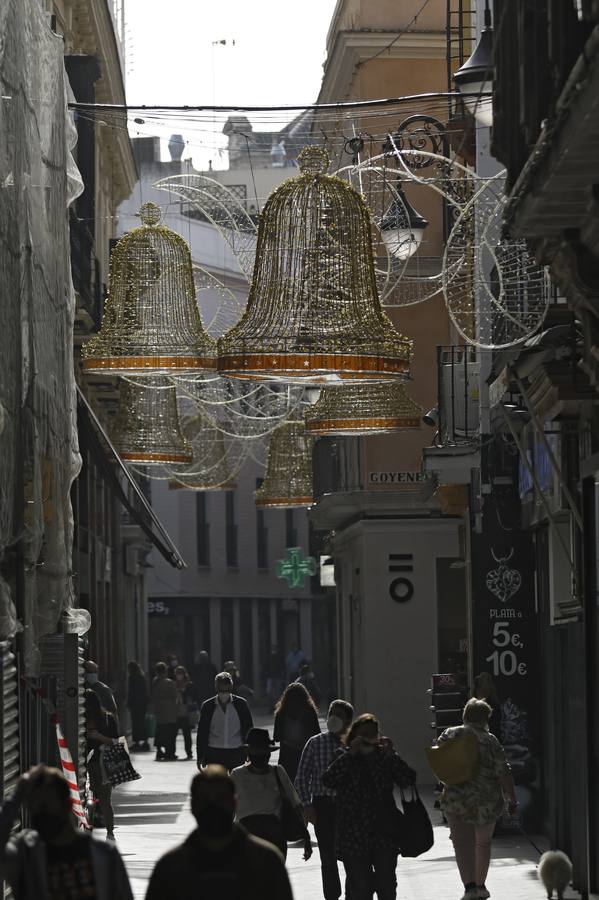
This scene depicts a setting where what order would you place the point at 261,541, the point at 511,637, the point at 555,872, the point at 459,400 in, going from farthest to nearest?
1. the point at 261,541
2. the point at 459,400
3. the point at 511,637
4. the point at 555,872

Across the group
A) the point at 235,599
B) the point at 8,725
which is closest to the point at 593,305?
the point at 8,725

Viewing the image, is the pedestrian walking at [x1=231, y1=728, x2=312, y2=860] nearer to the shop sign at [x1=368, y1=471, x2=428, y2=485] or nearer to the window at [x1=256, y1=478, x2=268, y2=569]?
the shop sign at [x1=368, y1=471, x2=428, y2=485]

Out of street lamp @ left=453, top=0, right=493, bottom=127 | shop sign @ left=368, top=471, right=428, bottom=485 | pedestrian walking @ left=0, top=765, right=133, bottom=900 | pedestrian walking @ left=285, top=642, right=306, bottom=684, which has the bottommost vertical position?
pedestrian walking @ left=285, top=642, right=306, bottom=684

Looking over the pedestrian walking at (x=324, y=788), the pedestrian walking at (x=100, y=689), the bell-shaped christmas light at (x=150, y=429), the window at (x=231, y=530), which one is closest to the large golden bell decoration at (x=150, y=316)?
the pedestrian walking at (x=324, y=788)

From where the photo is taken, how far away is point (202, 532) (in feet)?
218

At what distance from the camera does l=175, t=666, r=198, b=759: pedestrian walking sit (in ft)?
122

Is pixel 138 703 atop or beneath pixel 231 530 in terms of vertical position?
beneath

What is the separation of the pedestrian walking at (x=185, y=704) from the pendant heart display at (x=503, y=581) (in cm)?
1593

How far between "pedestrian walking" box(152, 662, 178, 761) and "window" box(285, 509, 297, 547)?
31.6m

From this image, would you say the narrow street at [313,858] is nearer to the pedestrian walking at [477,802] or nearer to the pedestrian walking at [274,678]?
the pedestrian walking at [477,802]

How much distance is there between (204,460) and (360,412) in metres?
19.1

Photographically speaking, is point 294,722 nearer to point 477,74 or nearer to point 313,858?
point 313,858

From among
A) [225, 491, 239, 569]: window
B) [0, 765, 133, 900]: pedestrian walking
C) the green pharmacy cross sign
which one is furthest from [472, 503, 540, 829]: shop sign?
[225, 491, 239, 569]: window

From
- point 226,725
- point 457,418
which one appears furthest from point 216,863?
point 457,418
